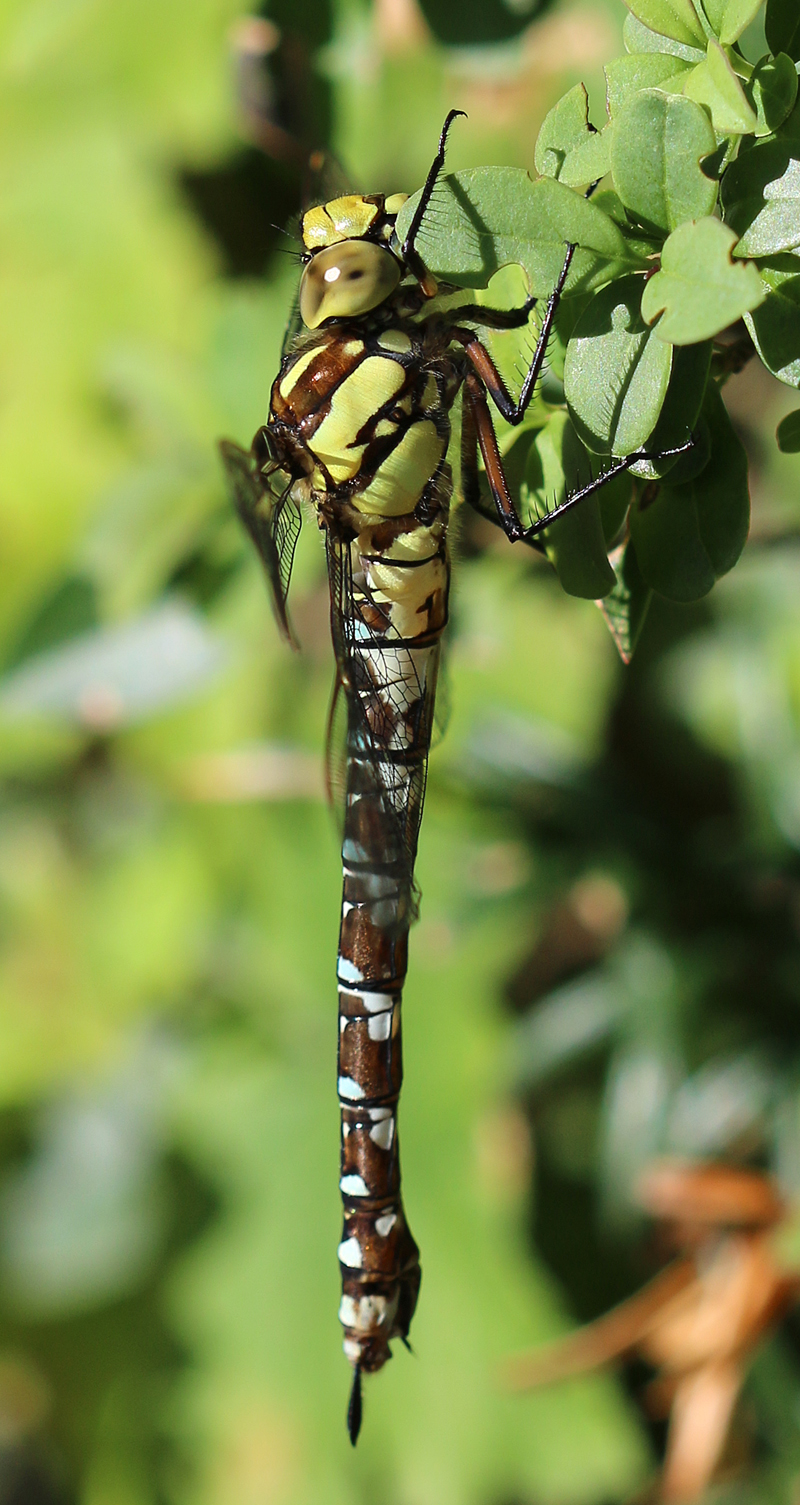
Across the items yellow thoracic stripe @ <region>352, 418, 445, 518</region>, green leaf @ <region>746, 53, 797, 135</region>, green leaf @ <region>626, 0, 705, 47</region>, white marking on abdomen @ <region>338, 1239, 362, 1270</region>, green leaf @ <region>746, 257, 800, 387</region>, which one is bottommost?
white marking on abdomen @ <region>338, 1239, 362, 1270</region>

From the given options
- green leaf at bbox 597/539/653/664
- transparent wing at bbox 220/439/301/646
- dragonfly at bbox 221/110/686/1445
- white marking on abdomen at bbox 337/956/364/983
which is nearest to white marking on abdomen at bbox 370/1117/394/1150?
dragonfly at bbox 221/110/686/1445

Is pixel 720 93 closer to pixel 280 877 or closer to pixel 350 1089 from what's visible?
pixel 350 1089

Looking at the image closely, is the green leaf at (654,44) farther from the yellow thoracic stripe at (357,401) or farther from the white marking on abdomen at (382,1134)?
the white marking on abdomen at (382,1134)

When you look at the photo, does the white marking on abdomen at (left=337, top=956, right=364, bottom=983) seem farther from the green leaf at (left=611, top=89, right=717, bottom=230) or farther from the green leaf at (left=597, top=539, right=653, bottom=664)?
the green leaf at (left=611, top=89, right=717, bottom=230)

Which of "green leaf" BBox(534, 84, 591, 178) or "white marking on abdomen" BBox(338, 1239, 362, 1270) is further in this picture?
"white marking on abdomen" BBox(338, 1239, 362, 1270)

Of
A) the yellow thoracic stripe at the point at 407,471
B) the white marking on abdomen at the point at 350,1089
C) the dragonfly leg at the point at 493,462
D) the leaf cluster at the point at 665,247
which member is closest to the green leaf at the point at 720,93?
the leaf cluster at the point at 665,247

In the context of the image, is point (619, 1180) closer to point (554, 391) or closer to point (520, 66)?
point (554, 391)

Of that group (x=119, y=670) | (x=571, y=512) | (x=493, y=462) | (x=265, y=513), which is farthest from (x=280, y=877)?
(x=571, y=512)
